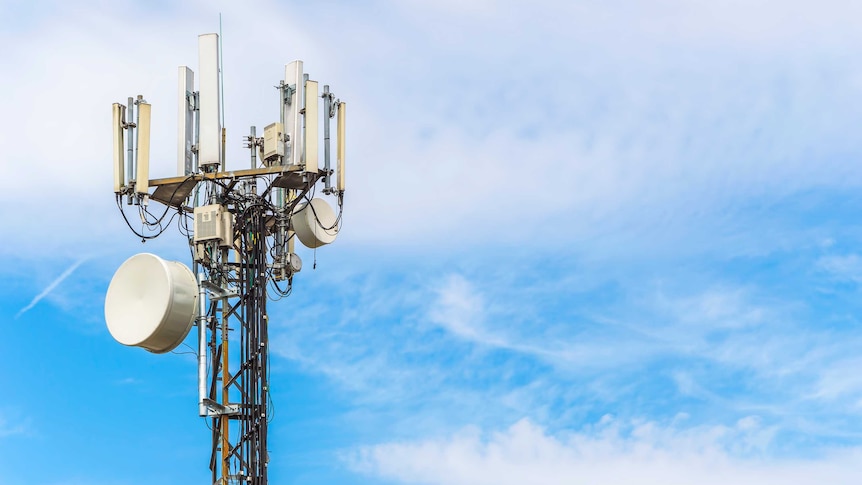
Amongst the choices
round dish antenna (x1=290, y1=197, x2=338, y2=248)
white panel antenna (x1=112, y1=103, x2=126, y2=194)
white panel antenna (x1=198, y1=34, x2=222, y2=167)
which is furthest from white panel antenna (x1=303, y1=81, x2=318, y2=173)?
white panel antenna (x1=112, y1=103, x2=126, y2=194)

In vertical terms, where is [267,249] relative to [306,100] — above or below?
below

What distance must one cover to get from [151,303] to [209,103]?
5.12 metres

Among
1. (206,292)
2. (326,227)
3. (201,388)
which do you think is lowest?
(201,388)

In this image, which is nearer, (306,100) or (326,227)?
(306,100)

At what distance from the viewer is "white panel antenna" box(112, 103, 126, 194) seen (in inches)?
1347

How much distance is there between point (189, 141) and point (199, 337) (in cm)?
480

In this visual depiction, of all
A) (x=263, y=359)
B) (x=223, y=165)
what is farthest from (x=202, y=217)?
(x=263, y=359)

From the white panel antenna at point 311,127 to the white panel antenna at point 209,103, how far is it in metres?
2.22

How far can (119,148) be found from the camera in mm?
34438

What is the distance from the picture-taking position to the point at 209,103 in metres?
34.4

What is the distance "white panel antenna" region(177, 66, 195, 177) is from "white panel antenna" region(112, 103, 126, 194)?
138 centimetres

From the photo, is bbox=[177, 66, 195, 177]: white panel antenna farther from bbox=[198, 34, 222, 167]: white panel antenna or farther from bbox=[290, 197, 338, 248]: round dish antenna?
bbox=[290, 197, 338, 248]: round dish antenna

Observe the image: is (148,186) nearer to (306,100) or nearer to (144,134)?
(144,134)

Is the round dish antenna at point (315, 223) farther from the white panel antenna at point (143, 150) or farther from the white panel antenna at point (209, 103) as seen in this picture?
the white panel antenna at point (143, 150)
